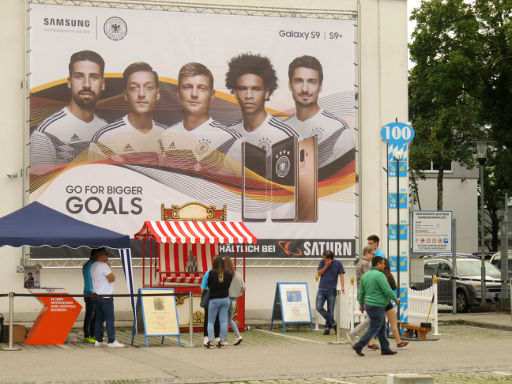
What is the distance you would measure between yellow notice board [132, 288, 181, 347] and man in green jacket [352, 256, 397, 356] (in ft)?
12.3

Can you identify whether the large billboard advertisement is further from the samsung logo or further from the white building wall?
the white building wall

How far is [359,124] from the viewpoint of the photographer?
24125 millimetres

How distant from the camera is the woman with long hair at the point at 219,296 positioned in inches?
691

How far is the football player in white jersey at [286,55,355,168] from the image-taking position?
23.8 meters

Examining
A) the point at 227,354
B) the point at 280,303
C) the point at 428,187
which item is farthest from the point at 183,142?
the point at 428,187

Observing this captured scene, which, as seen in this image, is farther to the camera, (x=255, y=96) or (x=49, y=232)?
(x=255, y=96)

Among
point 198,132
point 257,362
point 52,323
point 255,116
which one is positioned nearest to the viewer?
point 257,362

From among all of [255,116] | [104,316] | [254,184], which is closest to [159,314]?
[104,316]

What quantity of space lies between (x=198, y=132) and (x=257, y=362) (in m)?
9.18

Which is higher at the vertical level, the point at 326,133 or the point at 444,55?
the point at 444,55

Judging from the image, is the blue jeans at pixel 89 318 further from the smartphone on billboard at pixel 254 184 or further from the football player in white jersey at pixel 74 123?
the smartphone on billboard at pixel 254 184

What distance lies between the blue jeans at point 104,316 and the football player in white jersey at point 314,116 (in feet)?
26.0

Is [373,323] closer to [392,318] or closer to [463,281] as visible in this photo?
[392,318]

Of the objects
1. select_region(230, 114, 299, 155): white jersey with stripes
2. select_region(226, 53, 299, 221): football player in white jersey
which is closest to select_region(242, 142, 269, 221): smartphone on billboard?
select_region(226, 53, 299, 221): football player in white jersey
